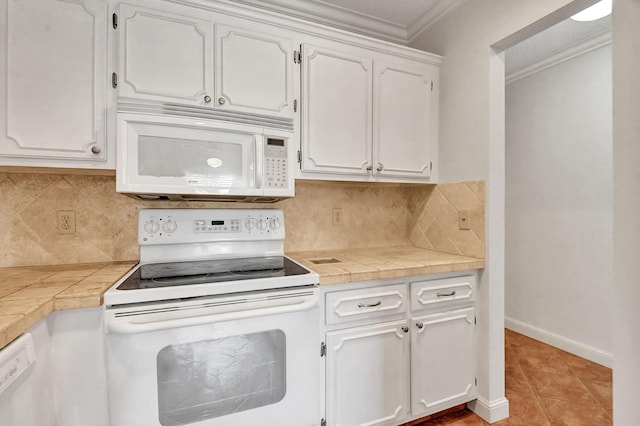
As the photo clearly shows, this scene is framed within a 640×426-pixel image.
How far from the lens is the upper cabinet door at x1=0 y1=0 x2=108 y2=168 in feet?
3.99

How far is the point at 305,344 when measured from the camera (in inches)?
50.9

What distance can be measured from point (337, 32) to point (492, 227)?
145cm

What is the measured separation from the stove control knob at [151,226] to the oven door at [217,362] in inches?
21.7

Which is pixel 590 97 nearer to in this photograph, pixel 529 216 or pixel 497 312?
pixel 529 216

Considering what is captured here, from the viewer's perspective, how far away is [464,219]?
6.03 ft

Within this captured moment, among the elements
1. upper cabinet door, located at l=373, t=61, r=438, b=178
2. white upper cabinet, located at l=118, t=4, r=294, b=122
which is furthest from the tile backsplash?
white upper cabinet, located at l=118, t=4, r=294, b=122

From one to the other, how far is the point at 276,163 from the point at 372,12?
1.41m

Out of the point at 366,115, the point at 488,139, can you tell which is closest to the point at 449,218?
the point at 488,139

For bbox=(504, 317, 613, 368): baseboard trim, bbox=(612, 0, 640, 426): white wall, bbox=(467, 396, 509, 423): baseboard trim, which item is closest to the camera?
bbox=(612, 0, 640, 426): white wall

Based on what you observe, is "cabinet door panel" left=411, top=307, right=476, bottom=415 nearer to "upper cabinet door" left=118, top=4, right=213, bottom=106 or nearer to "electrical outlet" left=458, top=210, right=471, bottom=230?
"electrical outlet" left=458, top=210, right=471, bottom=230

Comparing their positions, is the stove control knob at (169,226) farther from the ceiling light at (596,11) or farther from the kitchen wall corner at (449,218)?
the ceiling light at (596,11)

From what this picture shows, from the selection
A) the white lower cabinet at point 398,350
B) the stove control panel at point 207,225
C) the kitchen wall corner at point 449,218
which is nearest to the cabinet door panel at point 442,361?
the white lower cabinet at point 398,350

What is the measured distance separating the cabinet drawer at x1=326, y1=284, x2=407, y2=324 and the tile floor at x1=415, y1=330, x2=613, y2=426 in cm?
76

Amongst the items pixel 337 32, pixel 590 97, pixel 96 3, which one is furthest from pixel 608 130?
pixel 96 3
